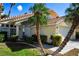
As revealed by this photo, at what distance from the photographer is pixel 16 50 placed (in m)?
6.98

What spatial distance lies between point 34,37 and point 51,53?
0.65 m

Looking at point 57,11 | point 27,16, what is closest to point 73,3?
point 57,11

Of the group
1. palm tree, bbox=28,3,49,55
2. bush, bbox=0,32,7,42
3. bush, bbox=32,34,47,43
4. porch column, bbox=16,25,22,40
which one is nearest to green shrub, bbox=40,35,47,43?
bush, bbox=32,34,47,43

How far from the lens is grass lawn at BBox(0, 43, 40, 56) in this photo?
662 centimetres

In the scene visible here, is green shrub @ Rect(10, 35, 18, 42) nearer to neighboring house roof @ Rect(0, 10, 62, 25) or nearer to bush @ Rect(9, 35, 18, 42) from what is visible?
bush @ Rect(9, 35, 18, 42)

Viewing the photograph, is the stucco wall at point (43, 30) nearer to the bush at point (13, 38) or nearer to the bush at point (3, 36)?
the bush at point (13, 38)

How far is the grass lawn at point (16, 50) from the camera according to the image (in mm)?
6621

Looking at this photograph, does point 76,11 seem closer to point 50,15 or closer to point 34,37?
point 50,15

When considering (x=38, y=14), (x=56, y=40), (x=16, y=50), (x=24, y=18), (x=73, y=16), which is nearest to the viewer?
(x=73, y=16)

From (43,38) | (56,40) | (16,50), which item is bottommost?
(16,50)

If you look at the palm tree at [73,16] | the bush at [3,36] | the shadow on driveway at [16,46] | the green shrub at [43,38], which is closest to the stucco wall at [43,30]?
the green shrub at [43,38]

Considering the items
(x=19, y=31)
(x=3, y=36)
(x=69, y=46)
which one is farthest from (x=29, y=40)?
Answer: (x=69, y=46)

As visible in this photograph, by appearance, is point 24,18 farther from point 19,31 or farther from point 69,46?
point 69,46

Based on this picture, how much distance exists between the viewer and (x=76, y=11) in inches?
229
